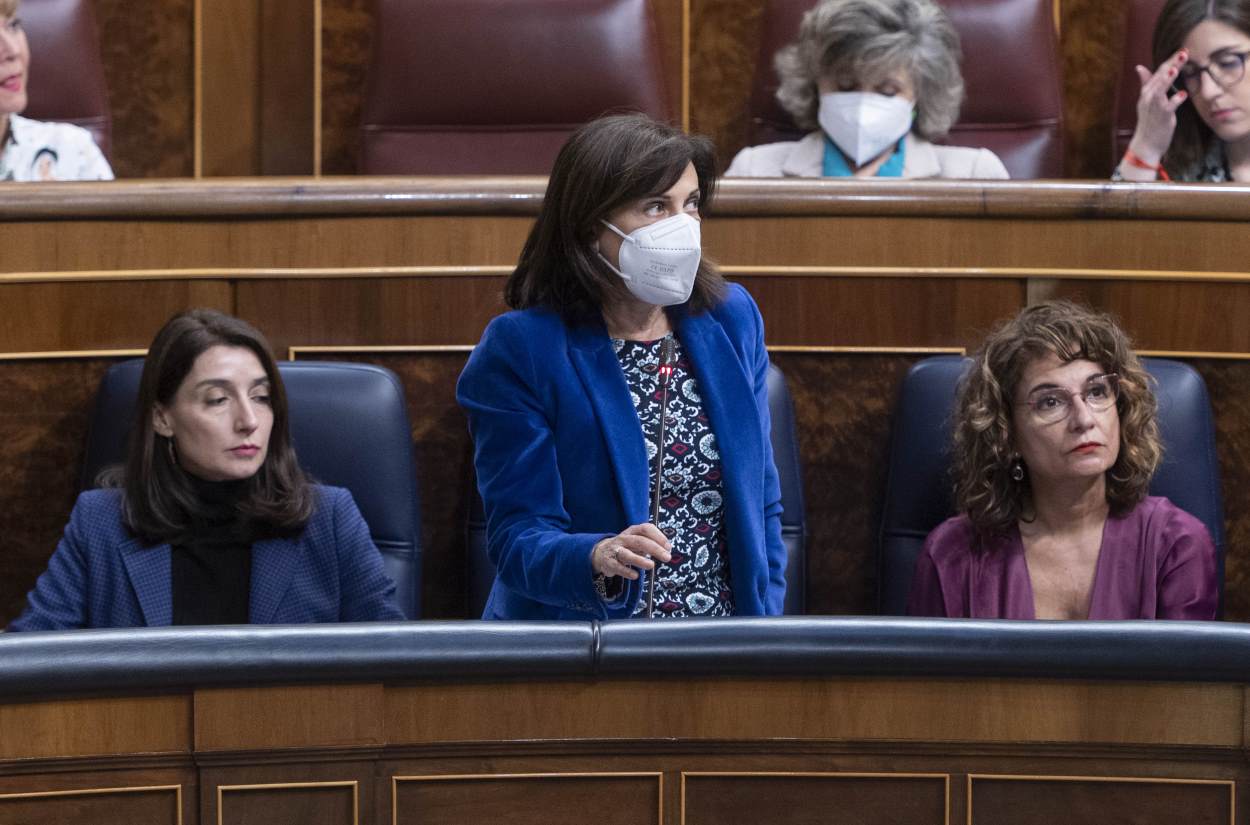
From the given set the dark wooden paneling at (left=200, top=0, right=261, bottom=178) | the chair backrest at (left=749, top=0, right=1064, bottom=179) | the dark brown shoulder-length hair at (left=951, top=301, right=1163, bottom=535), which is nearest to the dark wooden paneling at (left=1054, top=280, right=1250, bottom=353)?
the dark brown shoulder-length hair at (left=951, top=301, right=1163, bottom=535)

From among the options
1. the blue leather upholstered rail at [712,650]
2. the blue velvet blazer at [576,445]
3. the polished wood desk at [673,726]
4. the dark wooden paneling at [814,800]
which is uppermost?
the blue velvet blazer at [576,445]

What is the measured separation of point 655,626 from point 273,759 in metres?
0.16

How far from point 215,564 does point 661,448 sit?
362mm

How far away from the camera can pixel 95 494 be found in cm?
113

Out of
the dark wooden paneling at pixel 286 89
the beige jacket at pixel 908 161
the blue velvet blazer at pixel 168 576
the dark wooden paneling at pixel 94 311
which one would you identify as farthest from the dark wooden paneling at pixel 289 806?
the dark wooden paneling at pixel 286 89

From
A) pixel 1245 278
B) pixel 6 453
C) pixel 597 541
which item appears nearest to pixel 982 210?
pixel 1245 278

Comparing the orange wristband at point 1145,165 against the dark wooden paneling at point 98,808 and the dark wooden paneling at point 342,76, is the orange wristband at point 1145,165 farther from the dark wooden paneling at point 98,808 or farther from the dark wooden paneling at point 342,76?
the dark wooden paneling at point 98,808

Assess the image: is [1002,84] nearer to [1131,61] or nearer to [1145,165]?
[1131,61]

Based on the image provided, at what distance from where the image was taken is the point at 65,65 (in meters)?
1.70

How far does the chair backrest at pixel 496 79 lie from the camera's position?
5.49ft

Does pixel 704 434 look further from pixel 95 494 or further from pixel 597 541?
pixel 95 494

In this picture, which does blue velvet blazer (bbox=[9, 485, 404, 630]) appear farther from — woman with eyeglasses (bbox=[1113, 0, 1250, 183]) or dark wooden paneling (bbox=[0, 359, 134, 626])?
woman with eyeglasses (bbox=[1113, 0, 1250, 183])

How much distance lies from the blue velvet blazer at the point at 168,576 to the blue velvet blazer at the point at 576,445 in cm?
18

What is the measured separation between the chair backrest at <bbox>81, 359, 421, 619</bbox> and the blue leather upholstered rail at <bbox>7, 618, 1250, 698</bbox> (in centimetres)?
47
